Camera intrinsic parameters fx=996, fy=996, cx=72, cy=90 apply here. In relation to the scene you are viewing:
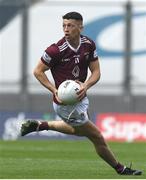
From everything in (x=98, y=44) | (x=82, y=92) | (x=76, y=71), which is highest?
(x=76, y=71)

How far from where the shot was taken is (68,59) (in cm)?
1418

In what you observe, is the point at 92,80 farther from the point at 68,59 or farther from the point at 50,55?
the point at 50,55

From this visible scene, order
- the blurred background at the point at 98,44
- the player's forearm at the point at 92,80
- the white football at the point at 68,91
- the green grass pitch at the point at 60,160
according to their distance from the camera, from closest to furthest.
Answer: the white football at the point at 68,91
the player's forearm at the point at 92,80
the green grass pitch at the point at 60,160
the blurred background at the point at 98,44

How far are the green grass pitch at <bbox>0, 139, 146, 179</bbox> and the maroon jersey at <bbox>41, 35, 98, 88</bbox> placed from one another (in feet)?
4.74

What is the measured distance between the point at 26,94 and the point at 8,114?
2793mm

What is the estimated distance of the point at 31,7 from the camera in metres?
33.1

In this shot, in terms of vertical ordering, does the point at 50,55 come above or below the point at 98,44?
above

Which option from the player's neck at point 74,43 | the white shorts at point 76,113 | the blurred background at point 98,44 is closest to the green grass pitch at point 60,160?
the white shorts at point 76,113

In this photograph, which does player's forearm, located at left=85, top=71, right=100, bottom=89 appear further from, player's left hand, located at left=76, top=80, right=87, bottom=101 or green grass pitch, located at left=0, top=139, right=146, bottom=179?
green grass pitch, located at left=0, top=139, right=146, bottom=179

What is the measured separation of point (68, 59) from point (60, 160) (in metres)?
4.63

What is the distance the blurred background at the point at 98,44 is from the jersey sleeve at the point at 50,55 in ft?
54.4

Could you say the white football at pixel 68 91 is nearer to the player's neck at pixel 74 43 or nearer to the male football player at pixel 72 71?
the male football player at pixel 72 71

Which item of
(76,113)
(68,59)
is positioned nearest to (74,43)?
(68,59)

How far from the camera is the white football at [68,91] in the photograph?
1390 cm
